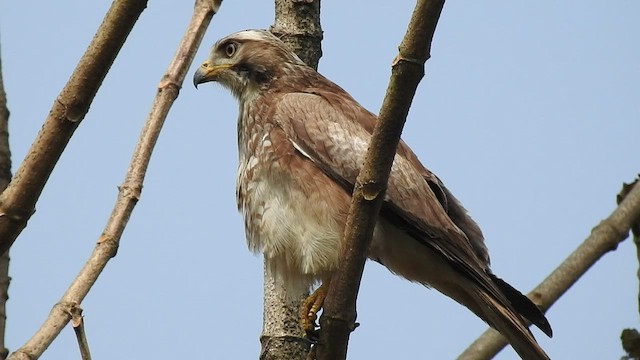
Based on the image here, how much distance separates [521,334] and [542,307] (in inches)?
7.3

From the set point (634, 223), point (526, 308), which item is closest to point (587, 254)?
point (634, 223)

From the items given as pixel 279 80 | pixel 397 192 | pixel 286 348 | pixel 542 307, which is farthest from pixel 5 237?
pixel 279 80

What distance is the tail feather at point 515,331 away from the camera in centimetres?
506

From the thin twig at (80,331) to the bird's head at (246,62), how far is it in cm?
351

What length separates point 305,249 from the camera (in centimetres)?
536

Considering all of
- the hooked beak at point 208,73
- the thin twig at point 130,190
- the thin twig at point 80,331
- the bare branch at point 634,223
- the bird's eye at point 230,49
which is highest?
the bird's eye at point 230,49

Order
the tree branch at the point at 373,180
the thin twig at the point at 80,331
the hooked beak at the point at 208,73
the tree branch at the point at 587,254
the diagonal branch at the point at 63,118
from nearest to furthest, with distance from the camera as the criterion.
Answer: the thin twig at the point at 80,331 → the diagonal branch at the point at 63,118 → the tree branch at the point at 373,180 → the tree branch at the point at 587,254 → the hooked beak at the point at 208,73

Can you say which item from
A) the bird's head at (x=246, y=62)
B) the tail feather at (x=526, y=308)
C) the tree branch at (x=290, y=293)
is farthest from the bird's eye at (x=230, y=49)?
the tail feather at (x=526, y=308)

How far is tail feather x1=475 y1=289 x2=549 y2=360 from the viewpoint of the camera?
5.06 metres

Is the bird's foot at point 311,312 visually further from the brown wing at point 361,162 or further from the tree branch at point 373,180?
the tree branch at point 373,180

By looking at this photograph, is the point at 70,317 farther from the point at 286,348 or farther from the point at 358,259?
the point at 286,348

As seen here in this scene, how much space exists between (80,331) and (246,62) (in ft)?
12.4

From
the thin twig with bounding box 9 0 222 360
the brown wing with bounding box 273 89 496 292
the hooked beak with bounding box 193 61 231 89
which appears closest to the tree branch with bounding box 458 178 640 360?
the brown wing with bounding box 273 89 496 292

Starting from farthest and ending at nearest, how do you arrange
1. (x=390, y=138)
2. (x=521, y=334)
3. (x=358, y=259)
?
(x=521, y=334) < (x=358, y=259) < (x=390, y=138)
